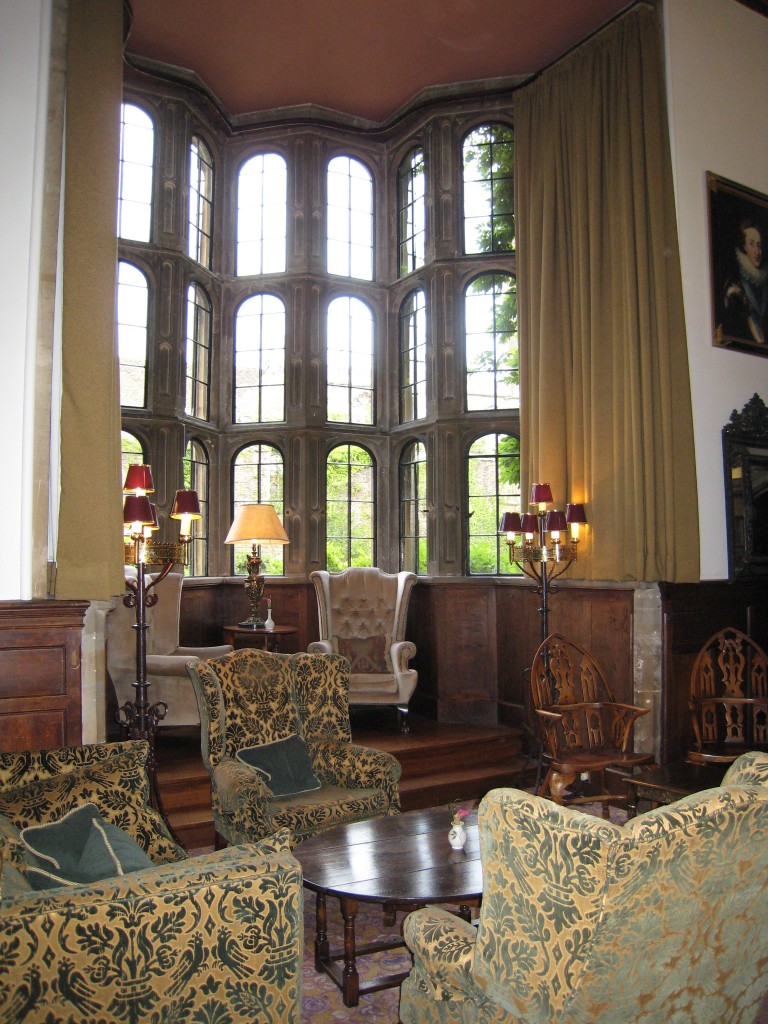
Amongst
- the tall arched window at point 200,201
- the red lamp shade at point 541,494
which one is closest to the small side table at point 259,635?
the red lamp shade at point 541,494

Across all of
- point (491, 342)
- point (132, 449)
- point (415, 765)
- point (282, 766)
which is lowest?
point (415, 765)

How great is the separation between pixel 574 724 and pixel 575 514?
142cm

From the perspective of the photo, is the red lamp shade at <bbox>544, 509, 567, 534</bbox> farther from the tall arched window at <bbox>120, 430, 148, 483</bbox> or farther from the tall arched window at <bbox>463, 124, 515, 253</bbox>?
the tall arched window at <bbox>120, 430, 148, 483</bbox>

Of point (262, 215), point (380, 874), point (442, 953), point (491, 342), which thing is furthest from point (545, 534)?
point (262, 215)

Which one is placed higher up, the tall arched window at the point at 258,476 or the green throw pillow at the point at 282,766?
the tall arched window at the point at 258,476

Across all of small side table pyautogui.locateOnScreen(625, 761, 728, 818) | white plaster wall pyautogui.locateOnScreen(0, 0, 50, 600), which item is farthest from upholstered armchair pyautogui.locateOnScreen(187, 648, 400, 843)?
small side table pyautogui.locateOnScreen(625, 761, 728, 818)

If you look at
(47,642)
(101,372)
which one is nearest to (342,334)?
(101,372)

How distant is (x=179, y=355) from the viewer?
692cm

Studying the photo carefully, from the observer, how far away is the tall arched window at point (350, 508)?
7.56m

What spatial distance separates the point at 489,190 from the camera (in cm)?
729

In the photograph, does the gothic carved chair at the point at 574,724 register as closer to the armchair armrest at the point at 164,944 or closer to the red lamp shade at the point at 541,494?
the red lamp shade at the point at 541,494

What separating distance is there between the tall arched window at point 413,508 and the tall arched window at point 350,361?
59cm

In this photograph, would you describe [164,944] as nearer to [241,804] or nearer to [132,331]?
[241,804]

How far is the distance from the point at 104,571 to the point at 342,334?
4.28 meters
